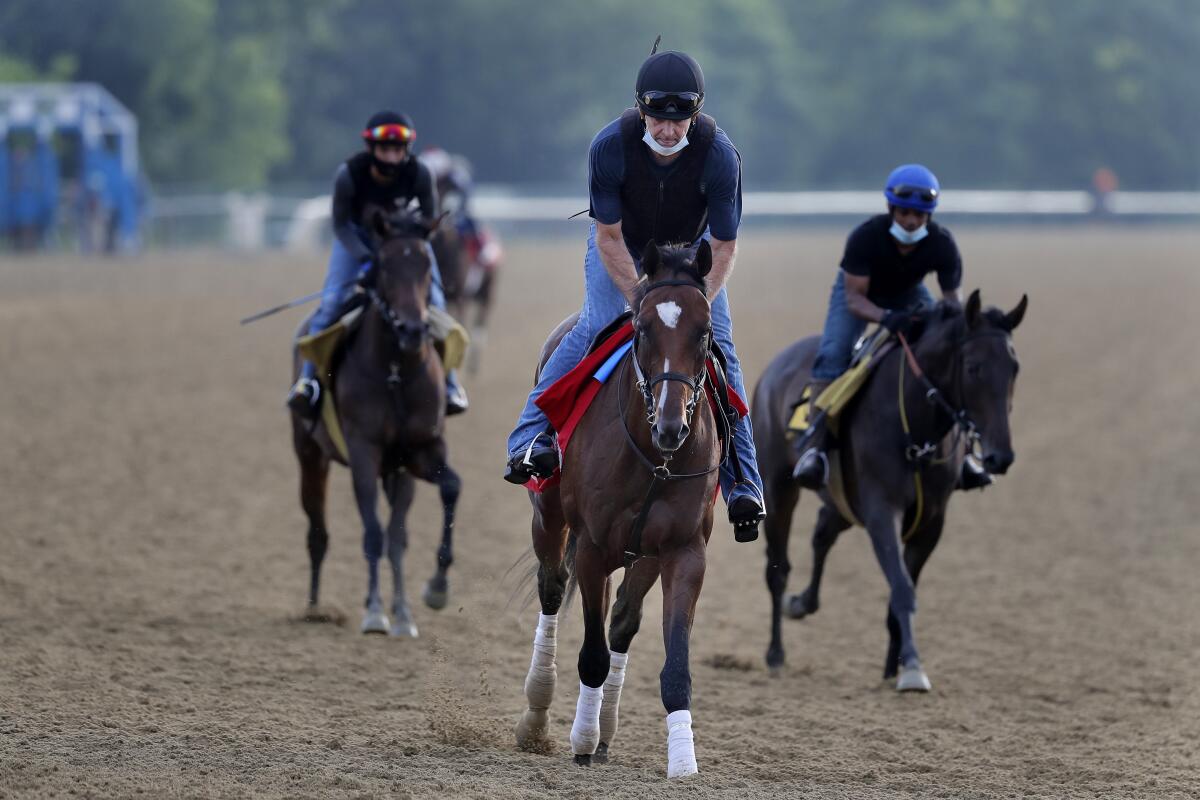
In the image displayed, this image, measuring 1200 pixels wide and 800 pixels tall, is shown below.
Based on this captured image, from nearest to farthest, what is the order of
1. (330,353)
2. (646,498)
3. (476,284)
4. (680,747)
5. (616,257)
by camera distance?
(680,747)
(646,498)
(616,257)
(330,353)
(476,284)

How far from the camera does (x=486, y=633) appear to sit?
9.30m

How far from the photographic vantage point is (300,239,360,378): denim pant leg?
10.4 meters

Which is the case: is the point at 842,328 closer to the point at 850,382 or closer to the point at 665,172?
the point at 850,382

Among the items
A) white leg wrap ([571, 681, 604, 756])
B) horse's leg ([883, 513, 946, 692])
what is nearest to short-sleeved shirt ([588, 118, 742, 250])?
white leg wrap ([571, 681, 604, 756])

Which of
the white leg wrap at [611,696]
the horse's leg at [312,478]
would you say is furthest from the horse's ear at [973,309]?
the horse's leg at [312,478]

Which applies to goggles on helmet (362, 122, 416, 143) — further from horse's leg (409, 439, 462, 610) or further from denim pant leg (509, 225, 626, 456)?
denim pant leg (509, 225, 626, 456)

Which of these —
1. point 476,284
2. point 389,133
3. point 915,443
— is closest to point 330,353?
point 389,133

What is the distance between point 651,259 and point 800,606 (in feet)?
12.9

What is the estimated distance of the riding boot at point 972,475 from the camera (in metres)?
9.29

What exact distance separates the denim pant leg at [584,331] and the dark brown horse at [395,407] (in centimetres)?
241

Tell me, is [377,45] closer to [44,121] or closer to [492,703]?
[44,121]

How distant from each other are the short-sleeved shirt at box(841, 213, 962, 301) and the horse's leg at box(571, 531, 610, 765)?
3.23 m

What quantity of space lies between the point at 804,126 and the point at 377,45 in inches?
697

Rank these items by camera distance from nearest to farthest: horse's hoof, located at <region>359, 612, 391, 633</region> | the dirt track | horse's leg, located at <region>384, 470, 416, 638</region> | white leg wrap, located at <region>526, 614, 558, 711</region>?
the dirt track, white leg wrap, located at <region>526, 614, 558, 711</region>, horse's hoof, located at <region>359, 612, 391, 633</region>, horse's leg, located at <region>384, 470, 416, 638</region>
